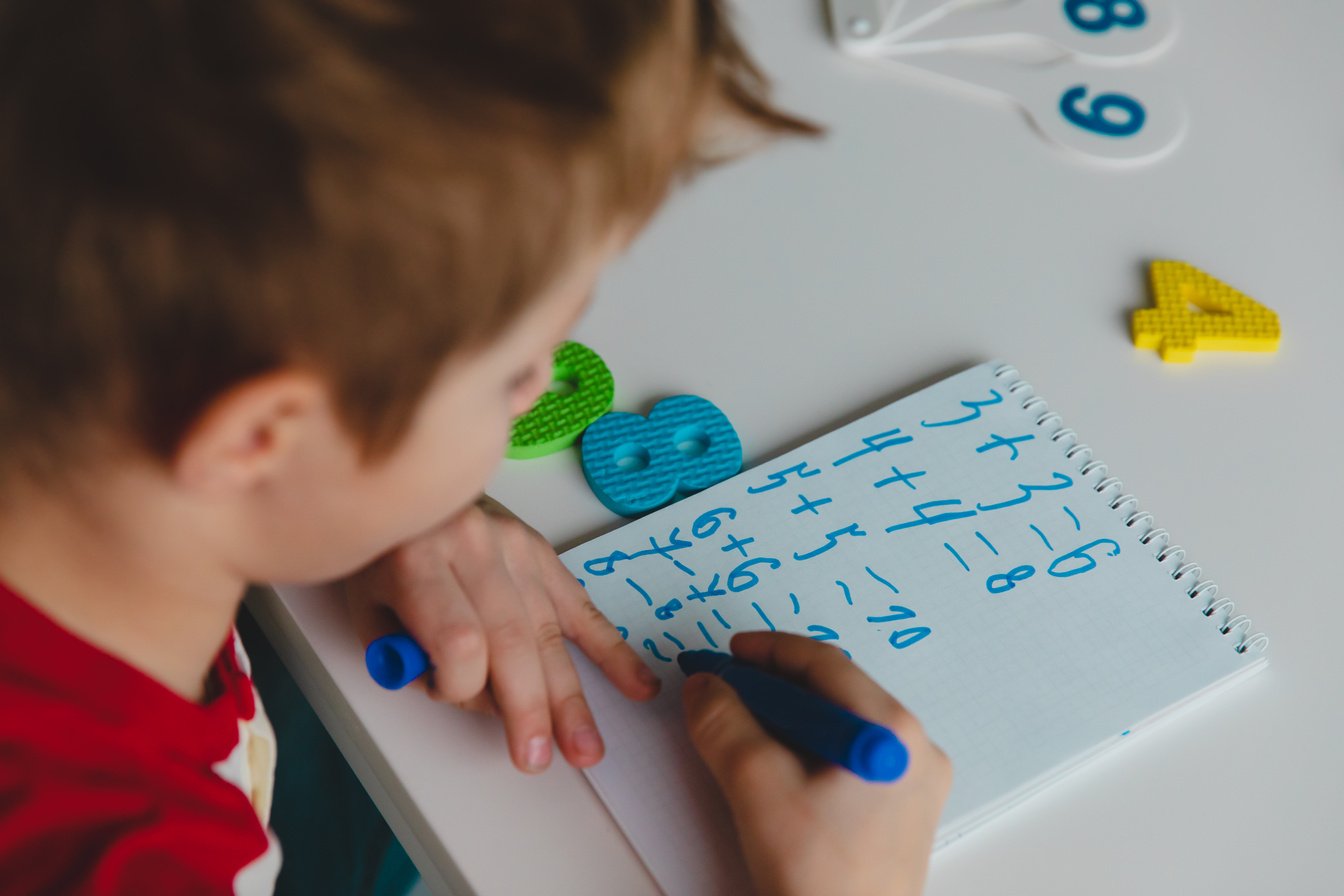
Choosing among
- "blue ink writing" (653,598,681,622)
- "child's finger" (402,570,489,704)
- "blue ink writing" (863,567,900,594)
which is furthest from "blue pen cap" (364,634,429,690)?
"blue ink writing" (863,567,900,594)

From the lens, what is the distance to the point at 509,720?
0.54 metres

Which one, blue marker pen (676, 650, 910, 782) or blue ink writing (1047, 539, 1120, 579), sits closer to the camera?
blue marker pen (676, 650, 910, 782)

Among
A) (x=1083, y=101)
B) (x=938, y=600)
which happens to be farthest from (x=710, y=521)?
(x=1083, y=101)

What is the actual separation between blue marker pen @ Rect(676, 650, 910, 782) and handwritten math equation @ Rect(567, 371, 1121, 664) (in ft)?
0.12

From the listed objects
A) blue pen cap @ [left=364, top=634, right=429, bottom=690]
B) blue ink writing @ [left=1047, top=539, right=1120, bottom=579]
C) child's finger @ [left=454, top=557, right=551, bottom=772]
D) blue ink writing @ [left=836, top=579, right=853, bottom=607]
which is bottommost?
blue pen cap @ [left=364, top=634, right=429, bottom=690]

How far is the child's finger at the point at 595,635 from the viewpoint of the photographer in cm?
56

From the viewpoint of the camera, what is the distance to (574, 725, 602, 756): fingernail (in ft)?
1.75

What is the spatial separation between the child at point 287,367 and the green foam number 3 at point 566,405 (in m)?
0.08

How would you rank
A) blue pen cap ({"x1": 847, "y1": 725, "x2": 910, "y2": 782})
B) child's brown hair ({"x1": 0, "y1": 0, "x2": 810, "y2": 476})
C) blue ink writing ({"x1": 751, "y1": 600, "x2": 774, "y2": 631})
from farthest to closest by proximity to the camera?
blue ink writing ({"x1": 751, "y1": 600, "x2": 774, "y2": 631}), blue pen cap ({"x1": 847, "y1": 725, "x2": 910, "y2": 782}), child's brown hair ({"x1": 0, "y1": 0, "x2": 810, "y2": 476})

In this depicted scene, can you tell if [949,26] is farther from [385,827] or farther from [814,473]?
[385,827]

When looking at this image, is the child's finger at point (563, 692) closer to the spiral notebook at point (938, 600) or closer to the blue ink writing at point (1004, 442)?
the spiral notebook at point (938, 600)

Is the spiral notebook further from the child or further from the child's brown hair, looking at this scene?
the child's brown hair

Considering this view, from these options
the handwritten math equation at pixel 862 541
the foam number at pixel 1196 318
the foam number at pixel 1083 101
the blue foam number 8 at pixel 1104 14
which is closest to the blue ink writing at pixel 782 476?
the handwritten math equation at pixel 862 541

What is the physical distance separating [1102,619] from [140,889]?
438mm
